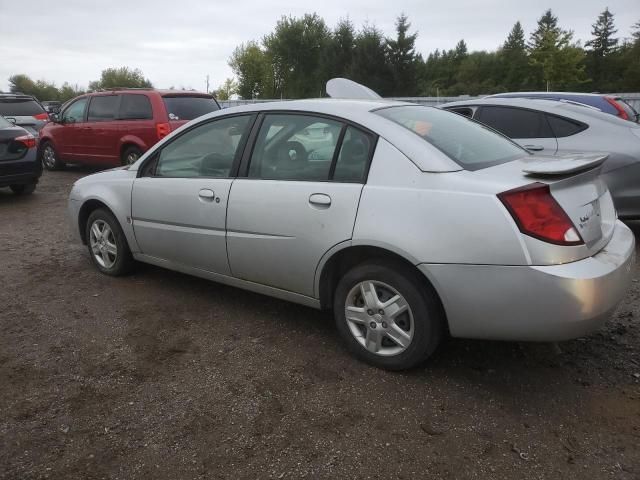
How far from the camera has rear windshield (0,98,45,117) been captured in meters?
13.2

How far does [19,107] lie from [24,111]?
0.15 m

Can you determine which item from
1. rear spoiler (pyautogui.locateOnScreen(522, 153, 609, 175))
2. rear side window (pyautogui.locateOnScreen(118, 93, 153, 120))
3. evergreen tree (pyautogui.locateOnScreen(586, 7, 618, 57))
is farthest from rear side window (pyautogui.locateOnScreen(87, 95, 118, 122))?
evergreen tree (pyautogui.locateOnScreen(586, 7, 618, 57))

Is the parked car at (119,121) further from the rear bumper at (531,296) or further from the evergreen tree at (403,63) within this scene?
the evergreen tree at (403,63)

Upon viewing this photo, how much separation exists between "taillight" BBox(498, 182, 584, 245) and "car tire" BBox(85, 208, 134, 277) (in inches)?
128

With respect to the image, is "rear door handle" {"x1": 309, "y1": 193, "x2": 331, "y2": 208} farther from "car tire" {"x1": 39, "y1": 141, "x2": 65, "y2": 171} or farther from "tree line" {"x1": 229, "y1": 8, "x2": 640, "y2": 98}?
"tree line" {"x1": 229, "y1": 8, "x2": 640, "y2": 98}

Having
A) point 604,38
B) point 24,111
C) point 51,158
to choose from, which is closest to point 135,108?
point 51,158

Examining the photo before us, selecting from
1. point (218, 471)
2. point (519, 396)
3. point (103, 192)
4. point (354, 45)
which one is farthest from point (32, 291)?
point (354, 45)

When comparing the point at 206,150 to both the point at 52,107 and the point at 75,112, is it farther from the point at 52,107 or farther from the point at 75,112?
the point at 52,107

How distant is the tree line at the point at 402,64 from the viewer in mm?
51750

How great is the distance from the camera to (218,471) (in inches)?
90.0

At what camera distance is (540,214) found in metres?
2.53

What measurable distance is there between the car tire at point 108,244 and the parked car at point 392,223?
52 cm

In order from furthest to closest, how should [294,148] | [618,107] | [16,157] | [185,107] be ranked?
1. [185,107]
2. [16,157]
3. [618,107]
4. [294,148]

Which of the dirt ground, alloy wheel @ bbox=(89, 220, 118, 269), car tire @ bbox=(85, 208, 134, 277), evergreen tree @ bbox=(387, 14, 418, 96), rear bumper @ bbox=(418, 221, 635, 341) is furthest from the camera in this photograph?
evergreen tree @ bbox=(387, 14, 418, 96)
